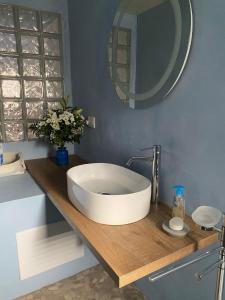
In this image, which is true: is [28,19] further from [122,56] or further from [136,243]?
[136,243]

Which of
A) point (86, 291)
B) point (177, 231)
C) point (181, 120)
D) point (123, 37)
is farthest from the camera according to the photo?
point (86, 291)

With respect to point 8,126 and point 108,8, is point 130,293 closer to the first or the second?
point 8,126

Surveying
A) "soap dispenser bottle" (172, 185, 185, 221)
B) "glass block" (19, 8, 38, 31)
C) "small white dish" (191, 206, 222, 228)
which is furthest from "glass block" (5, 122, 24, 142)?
"small white dish" (191, 206, 222, 228)

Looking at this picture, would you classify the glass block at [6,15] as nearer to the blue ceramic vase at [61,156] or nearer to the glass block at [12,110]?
the glass block at [12,110]

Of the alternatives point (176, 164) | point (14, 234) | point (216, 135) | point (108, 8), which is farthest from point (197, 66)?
point (14, 234)

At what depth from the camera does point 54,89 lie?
2006 mm

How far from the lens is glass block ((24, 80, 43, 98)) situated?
1881mm

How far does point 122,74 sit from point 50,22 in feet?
3.15

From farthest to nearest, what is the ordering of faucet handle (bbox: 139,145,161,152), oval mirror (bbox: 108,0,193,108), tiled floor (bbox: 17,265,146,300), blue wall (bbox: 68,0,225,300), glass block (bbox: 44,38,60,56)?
glass block (bbox: 44,38,60,56)
tiled floor (bbox: 17,265,146,300)
faucet handle (bbox: 139,145,161,152)
oval mirror (bbox: 108,0,193,108)
blue wall (bbox: 68,0,225,300)

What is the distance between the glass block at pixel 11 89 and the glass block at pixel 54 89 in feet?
0.76

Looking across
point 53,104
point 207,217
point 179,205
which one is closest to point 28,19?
point 53,104

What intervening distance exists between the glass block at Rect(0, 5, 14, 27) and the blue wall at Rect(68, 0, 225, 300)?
0.50 meters

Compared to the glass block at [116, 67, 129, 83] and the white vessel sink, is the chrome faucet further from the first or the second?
the glass block at [116, 67, 129, 83]

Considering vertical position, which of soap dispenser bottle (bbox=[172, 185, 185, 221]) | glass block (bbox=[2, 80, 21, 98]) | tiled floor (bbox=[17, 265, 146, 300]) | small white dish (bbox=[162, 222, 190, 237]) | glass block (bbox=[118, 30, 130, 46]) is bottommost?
tiled floor (bbox=[17, 265, 146, 300])
